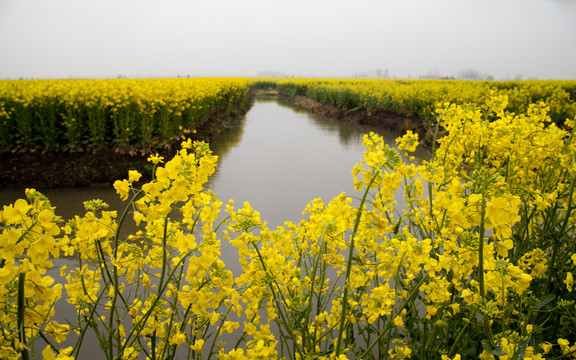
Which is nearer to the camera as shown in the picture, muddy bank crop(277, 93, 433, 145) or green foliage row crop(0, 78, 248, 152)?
green foliage row crop(0, 78, 248, 152)

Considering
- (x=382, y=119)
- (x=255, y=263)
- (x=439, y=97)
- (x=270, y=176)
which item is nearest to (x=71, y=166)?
(x=270, y=176)

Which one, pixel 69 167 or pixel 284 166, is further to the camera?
pixel 284 166

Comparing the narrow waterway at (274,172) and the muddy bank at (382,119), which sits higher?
the muddy bank at (382,119)

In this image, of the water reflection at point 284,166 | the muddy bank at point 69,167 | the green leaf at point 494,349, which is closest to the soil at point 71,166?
the muddy bank at point 69,167

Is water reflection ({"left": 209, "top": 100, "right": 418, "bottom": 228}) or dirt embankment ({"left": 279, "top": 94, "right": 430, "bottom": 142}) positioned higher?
dirt embankment ({"left": 279, "top": 94, "right": 430, "bottom": 142})

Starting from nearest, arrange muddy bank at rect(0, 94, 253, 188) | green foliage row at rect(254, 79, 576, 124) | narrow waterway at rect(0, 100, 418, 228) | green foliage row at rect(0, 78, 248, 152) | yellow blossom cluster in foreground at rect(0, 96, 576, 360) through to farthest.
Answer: yellow blossom cluster in foreground at rect(0, 96, 576, 360) → narrow waterway at rect(0, 100, 418, 228) → muddy bank at rect(0, 94, 253, 188) → green foliage row at rect(0, 78, 248, 152) → green foliage row at rect(254, 79, 576, 124)

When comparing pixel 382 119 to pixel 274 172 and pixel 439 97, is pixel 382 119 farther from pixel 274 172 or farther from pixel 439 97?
pixel 274 172

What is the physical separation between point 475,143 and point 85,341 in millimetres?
2922

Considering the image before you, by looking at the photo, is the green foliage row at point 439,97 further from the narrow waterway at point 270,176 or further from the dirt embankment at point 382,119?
the narrow waterway at point 270,176

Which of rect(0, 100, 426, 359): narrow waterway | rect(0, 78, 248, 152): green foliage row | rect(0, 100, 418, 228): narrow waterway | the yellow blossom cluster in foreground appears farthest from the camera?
rect(0, 78, 248, 152): green foliage row

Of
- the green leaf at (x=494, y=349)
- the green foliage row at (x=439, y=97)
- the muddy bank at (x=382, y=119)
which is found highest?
the green foliage row at (x=439, y=97)

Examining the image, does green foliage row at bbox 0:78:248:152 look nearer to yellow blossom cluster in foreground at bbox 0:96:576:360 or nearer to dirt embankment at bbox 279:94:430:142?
yellow blossom cluster in foreground at bbox 0:96:576:360

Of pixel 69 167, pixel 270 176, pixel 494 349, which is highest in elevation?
pixel 494 349

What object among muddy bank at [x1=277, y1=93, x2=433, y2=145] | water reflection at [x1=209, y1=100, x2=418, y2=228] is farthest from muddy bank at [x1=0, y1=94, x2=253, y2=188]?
muddy bank at [x1=277, y1=93, x2=433, y2=145]
